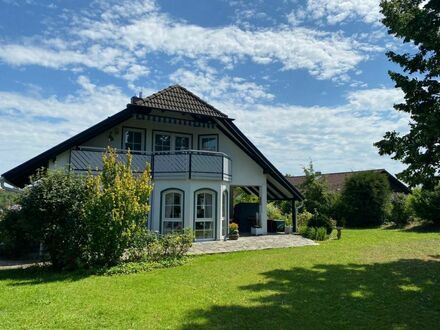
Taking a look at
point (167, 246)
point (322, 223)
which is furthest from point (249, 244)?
point (322, 223)

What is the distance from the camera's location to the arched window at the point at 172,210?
17875 mm

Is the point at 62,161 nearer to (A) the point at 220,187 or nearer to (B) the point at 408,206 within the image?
(A) the point at 220,187

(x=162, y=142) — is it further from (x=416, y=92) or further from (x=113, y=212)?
(x=416, y=92)

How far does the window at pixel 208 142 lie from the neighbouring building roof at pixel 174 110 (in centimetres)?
69

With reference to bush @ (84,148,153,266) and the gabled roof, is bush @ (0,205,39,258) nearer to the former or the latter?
bush @ (84,148,153,266)

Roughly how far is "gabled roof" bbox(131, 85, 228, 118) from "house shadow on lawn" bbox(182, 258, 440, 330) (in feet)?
33.3

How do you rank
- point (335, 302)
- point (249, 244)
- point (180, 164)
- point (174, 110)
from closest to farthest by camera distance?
point (335, 302) < point (249, 244) < point (180, 164) < point (174, 110)

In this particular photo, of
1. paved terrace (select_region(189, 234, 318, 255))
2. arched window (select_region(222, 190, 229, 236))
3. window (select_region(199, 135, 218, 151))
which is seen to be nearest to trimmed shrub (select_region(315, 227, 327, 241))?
paved terrace (select_region(189, 234, 318, 255))

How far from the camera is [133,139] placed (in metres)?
19.2

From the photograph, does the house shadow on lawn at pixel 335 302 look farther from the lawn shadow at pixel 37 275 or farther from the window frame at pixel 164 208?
the window frame at pixel 164 208

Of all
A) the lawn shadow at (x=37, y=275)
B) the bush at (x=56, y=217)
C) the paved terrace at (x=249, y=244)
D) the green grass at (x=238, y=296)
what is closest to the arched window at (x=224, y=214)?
the paved terrace at (x=249, y=244)

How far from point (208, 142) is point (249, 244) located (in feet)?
20.9

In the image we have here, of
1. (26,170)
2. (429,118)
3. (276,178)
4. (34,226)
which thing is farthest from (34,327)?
(276,178)

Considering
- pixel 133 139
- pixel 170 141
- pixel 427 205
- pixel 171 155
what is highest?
pixel 170 141
